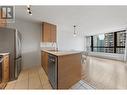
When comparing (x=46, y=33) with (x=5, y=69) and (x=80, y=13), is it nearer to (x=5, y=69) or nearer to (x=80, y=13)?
(x=80, y=13)

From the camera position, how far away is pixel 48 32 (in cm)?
653

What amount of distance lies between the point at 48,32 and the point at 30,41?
1050 mm

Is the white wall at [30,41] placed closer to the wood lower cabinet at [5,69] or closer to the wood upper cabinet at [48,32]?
the wood upper cabinet at [48,32]

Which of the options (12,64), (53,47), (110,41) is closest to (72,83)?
(12,64)

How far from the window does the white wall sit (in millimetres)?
4960

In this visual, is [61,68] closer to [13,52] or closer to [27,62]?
[13,52]

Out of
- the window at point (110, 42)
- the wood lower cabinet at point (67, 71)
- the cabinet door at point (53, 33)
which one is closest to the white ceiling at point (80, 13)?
the cabinet door at point (53, 33)

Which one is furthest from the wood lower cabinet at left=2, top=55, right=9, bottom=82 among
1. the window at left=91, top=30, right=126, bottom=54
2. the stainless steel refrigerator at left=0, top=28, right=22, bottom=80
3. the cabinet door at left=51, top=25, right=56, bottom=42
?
the window at left=91, top=30, right=126, bottom=54

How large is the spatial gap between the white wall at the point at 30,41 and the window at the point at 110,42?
4960 millimetres

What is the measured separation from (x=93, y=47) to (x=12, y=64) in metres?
8.25

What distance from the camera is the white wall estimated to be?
6387mm

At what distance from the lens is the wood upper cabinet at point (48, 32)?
6.43 m

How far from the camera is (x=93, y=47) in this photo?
35.9 ft

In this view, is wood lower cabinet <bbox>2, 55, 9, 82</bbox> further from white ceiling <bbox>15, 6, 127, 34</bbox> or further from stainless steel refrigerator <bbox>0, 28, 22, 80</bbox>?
white ceiling <bbox>15, 6, 127, 34</bbox>
